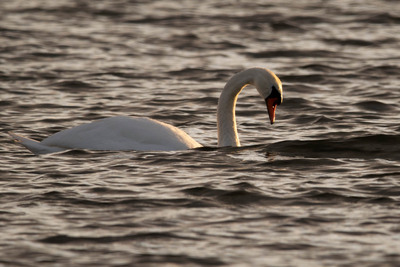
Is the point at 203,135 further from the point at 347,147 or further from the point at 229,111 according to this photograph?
the point at 347,147

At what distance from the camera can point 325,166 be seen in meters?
11.5

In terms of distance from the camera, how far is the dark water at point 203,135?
28.3 feet

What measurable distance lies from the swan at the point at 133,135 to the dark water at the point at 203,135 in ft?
0.45

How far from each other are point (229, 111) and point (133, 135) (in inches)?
53.8

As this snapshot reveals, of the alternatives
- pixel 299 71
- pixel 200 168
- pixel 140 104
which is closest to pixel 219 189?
pixel 200 168

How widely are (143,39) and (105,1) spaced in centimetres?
484

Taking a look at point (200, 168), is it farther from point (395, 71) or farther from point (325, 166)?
point (395, 71)

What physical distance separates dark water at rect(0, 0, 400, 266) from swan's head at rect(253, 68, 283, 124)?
0.67 m

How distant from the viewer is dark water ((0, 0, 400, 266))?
863 centimetres

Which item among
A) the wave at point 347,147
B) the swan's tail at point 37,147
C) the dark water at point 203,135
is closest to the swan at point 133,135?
the swan's tail at point 37,147

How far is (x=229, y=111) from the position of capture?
1245 centimetres

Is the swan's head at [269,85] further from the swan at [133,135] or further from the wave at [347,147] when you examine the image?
the wave at [347,147]

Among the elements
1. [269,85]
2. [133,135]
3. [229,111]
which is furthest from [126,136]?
[269,85]

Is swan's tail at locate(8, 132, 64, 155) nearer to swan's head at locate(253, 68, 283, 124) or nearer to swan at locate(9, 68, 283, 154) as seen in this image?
swan at locate(9, 68, 283, 154)
